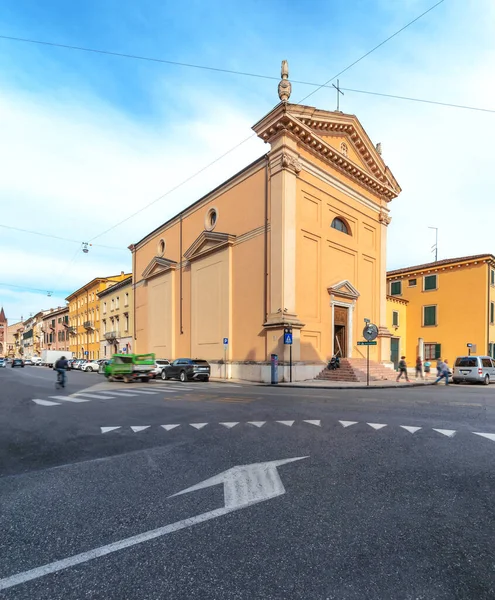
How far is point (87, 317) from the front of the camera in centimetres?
5759

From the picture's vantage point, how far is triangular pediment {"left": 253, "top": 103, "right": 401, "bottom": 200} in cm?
2189

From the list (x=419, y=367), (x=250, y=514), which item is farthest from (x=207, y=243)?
(x=250, y=514)

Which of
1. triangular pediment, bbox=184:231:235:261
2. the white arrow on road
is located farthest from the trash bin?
the white arrow on road

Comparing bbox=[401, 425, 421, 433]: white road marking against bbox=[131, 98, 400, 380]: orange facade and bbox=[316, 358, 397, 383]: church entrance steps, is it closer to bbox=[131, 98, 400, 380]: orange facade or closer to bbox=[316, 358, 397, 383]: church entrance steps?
bbox=[131, 98, 400, 380]: orange facade

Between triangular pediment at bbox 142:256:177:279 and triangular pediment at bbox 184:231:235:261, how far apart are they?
3.00 metres

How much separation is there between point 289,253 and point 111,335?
32586mm

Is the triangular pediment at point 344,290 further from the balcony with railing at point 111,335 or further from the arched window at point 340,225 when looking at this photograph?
the balcony with railing at point 111,335

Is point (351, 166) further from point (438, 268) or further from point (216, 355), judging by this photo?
point (216, 355)

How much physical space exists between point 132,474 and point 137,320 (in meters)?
36.4

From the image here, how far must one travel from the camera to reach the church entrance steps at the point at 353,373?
21.2 m

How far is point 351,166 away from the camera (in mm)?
26078

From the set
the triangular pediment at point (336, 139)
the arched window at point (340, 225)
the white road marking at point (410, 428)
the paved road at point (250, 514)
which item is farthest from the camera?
the arched window at point (340, 225)

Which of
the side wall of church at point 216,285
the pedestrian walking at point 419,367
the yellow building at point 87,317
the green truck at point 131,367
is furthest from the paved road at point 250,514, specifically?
A: the yellow building at point 87,317

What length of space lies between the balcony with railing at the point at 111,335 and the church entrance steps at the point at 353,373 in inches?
1210
